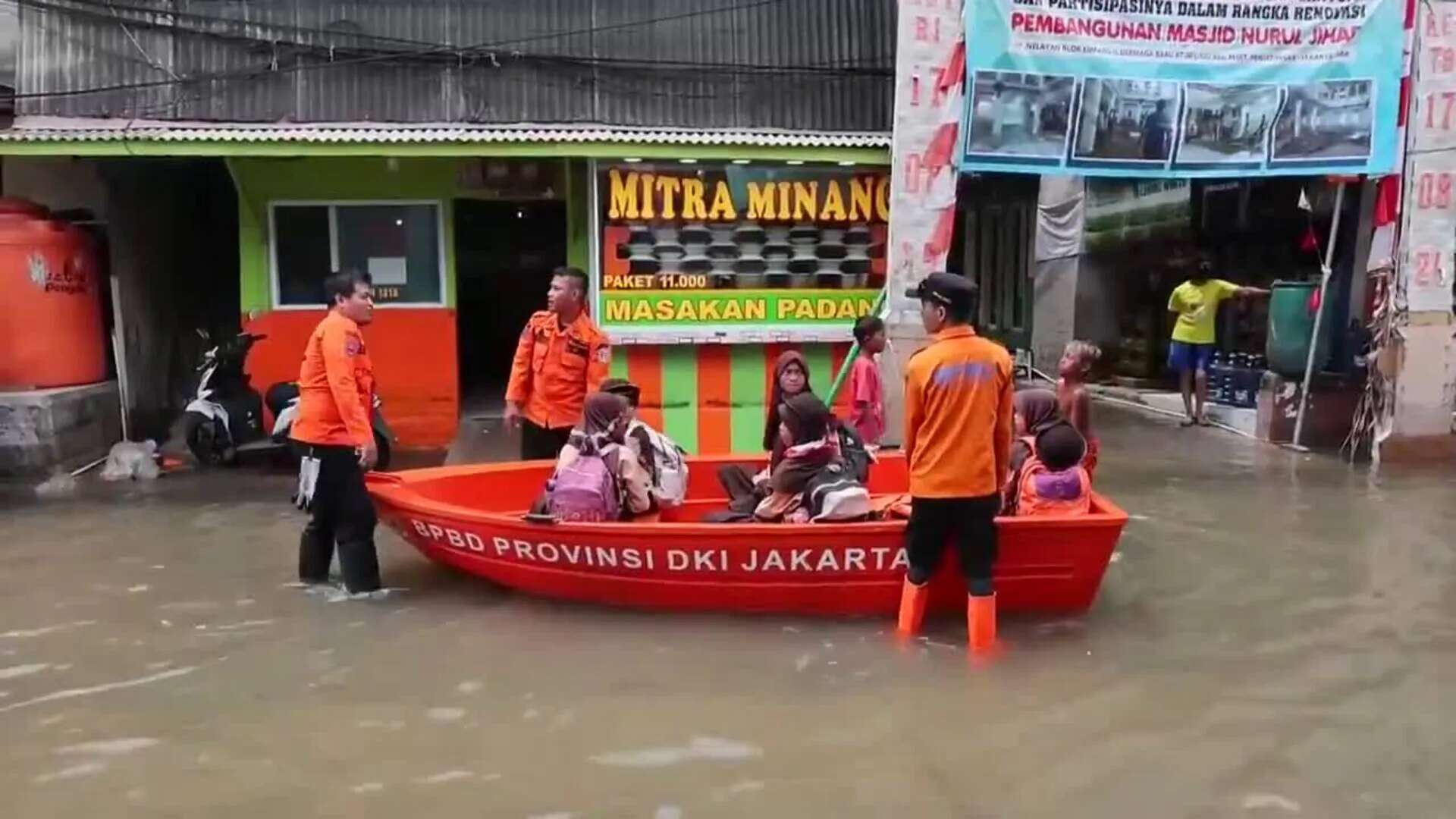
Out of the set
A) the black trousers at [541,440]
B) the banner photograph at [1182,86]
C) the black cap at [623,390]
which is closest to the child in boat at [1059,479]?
the black cap at [623,390]

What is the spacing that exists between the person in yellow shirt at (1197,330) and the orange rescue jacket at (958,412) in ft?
23.8

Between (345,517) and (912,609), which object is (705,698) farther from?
(345,517)

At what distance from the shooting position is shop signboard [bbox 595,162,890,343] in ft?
32.4

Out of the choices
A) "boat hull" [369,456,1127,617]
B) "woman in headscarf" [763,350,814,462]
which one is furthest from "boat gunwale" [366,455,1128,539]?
"woman in headscarf" [763,350,814,462]

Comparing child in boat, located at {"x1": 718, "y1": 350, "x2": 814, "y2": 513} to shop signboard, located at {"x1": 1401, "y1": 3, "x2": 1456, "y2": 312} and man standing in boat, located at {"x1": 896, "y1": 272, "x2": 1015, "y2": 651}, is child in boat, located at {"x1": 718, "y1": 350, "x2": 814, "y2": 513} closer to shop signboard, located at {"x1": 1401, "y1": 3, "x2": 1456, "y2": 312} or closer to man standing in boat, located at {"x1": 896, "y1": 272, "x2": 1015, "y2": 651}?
man standing in boat, located at {"x1": 896, "y1": 272, "x2": 1015, "y2": 651}

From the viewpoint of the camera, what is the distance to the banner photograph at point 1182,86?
955 cm

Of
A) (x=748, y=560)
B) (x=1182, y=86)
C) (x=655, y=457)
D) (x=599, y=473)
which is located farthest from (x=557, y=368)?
(x=1182, y=86)

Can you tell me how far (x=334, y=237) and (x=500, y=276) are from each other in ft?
11.3

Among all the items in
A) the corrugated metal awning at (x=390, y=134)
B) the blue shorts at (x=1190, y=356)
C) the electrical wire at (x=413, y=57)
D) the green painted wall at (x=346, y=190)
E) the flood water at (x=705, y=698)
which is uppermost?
the electrical wire at (x=413, y=57)

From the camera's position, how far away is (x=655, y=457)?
6.86 meters

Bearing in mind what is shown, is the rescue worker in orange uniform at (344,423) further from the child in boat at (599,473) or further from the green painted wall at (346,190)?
the green painted wall at (346,190)

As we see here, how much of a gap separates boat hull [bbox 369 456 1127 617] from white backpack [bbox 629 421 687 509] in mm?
549

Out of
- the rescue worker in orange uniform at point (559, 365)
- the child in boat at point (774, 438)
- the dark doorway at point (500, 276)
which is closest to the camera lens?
the child in boat at point (774, 438)

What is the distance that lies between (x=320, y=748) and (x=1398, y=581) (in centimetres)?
565
